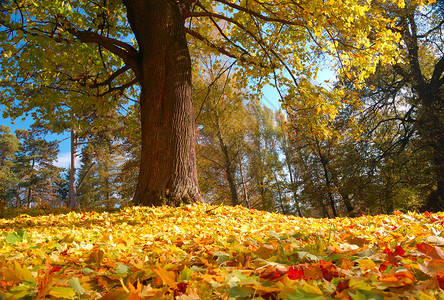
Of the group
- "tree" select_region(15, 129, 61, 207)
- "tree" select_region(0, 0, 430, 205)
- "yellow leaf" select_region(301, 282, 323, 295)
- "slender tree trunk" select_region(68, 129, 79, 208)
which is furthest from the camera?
"tree" select_region(15, 129, 61, 207)

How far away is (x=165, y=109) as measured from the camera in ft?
16.1

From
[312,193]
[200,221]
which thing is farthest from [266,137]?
[200,221]

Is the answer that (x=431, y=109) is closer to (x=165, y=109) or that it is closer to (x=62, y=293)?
(x=165, y=109)

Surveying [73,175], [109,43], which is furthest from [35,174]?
[109,43]

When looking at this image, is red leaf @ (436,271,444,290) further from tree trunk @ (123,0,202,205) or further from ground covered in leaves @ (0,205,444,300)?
tree trunk @ (123,0,202,205)

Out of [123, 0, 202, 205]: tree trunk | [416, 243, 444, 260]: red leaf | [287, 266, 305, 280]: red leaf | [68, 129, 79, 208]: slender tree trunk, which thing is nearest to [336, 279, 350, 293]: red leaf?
[287, 266, 305, 280]: red leaf

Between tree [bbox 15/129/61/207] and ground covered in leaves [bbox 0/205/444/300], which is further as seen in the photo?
tree [bbox 15/129/61/207]

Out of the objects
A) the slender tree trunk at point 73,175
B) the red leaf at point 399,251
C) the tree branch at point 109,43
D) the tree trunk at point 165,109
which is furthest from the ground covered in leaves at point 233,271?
the slender tree trunk at point 73,175

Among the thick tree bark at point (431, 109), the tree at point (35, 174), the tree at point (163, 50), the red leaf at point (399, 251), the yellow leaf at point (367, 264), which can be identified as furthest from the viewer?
the tree at point (35, 174)

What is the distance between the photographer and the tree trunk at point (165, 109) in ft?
15.3

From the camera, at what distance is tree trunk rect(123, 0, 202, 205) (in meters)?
4.65

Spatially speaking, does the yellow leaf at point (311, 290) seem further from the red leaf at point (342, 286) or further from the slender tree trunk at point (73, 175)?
the slender tree trunk at point (73, 175)

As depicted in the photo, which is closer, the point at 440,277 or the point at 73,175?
the point at 440,277

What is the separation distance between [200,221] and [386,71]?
11.4 m
